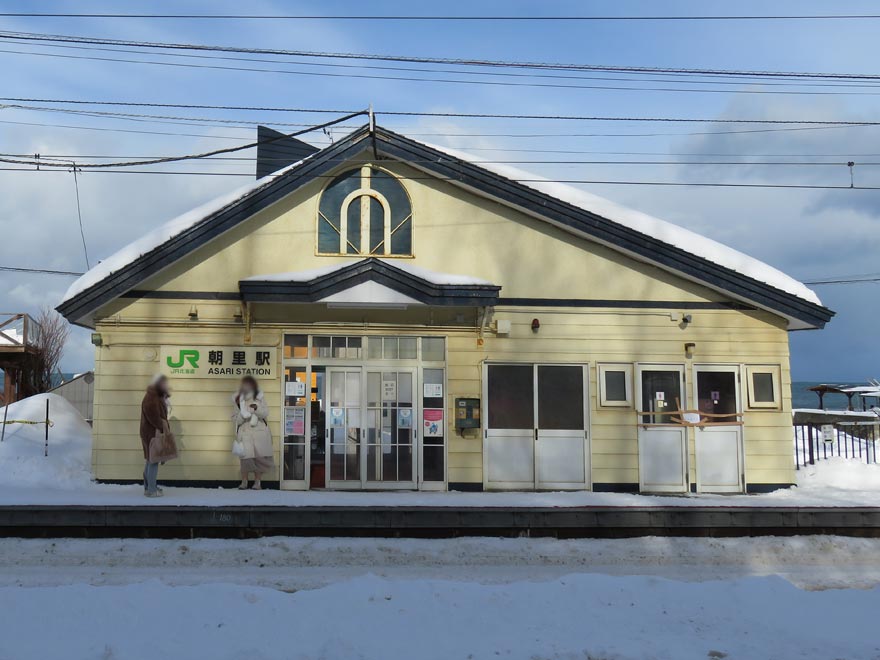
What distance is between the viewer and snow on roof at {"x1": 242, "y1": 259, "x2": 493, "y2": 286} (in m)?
12.5

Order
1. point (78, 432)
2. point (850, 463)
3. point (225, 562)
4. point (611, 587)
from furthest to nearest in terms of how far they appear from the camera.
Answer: point (78, 432) → point (850, 463) → point (225, 562) → point (611, 587)

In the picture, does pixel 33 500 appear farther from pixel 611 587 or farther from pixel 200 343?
pixel 611 587

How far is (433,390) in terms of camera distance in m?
13.0

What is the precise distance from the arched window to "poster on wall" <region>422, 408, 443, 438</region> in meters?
2.81

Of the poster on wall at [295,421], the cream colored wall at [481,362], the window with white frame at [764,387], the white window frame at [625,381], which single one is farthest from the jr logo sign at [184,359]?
the window with white frame at [764,387]

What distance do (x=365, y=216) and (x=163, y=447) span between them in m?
5.08

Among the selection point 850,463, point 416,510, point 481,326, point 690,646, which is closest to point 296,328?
point 481,326

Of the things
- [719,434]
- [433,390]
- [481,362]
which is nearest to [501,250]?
[481,362]

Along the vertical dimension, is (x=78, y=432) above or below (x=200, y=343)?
below

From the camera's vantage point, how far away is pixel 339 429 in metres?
12.9

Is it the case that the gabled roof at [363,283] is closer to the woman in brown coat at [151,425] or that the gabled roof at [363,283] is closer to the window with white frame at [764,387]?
the woman in brown coat at [151,425]

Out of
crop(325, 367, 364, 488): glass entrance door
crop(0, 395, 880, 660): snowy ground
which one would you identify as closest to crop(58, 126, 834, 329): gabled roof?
crop(325, 367, 364, 488): glass entrance door

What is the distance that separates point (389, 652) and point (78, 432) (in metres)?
13.3

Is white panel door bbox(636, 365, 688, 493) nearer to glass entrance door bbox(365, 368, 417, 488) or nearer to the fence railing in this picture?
the fence railing
